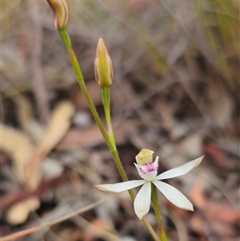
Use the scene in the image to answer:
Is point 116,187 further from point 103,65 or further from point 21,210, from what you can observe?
point 21,210

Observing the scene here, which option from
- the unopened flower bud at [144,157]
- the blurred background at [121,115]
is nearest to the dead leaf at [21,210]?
the blurred background at [121,115]

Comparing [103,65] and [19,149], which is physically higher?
[103,65]

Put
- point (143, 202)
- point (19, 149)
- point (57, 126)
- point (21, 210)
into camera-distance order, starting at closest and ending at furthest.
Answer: point (143, 202) → point (21, 210) → point (19, 149) → point (57, 126)

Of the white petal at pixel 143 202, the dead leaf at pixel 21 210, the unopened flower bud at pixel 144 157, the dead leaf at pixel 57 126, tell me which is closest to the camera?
the white petal at pixel 143 202

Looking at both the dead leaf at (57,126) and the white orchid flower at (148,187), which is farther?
the dead leaf at (57,126)

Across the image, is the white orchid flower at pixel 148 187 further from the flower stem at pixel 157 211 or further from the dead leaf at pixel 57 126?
the dead leaf at pixel 57 126

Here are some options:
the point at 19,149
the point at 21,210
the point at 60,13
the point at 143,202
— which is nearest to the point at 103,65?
the point at 60,13
